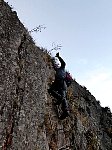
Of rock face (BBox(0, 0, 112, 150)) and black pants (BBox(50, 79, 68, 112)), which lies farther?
black pants (BBox(50, 79, 68, 112))

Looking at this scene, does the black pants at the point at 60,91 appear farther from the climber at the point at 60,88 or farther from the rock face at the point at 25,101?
the rock face at the point at 25,101

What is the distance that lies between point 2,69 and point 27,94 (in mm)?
1669

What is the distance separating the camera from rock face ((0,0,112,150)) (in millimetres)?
10302

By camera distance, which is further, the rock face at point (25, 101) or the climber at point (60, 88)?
the climber at point (60, 88)

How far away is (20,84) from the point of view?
1155 cm

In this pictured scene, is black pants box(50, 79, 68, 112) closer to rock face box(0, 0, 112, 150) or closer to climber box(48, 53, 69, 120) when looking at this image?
climber box(48, 53, 69, 120)

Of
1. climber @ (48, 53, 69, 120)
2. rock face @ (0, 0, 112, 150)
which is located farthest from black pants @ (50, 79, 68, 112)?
rock face @ (0, 0, 112, 150)

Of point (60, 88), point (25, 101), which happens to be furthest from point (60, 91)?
point (25, 101)

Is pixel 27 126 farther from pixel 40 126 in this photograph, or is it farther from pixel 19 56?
pixel 19 56

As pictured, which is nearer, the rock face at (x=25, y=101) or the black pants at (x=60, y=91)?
the rock face at (x=25, y=101)

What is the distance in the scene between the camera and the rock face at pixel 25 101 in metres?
10.3

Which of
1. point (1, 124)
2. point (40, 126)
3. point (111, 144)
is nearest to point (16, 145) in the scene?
point (1, 124)

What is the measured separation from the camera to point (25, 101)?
11555 mm

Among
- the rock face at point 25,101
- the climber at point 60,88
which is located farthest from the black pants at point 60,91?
the rock face at point 25,101
